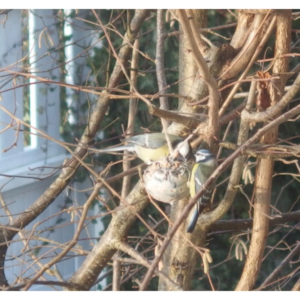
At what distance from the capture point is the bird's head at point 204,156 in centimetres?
131

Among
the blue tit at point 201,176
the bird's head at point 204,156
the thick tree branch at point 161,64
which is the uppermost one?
the thick tree branch at point 161,64

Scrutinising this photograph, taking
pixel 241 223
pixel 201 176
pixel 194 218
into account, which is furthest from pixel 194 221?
pixel 241 223

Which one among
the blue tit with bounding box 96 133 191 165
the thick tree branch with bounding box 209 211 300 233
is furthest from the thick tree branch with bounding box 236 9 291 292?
the blue tit with bounding box 96 133 191 165

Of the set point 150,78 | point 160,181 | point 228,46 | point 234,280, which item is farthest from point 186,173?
point 234,280

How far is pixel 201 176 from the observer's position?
1396 millimetres

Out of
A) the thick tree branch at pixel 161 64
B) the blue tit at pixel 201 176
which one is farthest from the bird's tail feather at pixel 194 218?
the thick tree branch at pixel 161 64

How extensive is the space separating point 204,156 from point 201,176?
104mm

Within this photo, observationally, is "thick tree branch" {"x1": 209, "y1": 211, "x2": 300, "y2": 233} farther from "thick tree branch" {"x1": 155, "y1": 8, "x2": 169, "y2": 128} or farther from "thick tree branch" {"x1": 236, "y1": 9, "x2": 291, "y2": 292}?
"thick tree branch" {"x1": 155, "y1": 8, "x2": 169, "y2": 128}

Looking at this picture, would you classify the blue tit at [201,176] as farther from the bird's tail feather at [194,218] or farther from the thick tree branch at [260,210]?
the thick tree branch at [260,210]

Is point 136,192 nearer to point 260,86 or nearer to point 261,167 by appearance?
point 261,167

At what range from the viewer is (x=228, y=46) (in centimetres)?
143

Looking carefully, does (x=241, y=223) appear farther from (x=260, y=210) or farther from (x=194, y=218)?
(x=194, y=218)

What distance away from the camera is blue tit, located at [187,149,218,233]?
4.31 ft

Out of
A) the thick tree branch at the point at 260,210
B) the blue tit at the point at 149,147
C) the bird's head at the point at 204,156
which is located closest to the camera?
the bird's head at the point at 204,156
